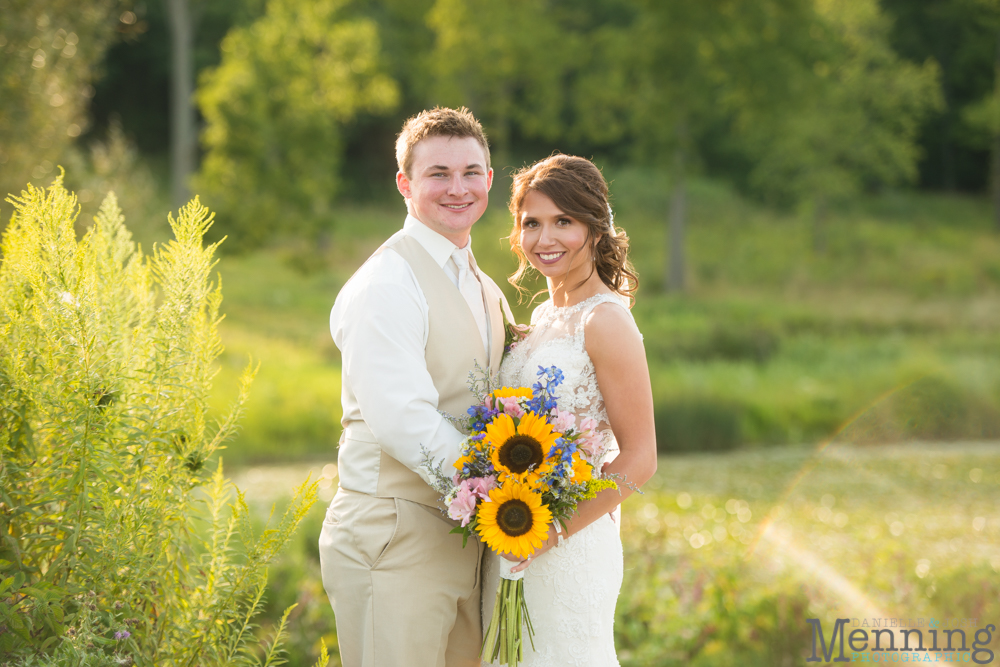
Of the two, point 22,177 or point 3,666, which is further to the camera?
point 22,177

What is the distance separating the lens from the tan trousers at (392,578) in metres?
2.71

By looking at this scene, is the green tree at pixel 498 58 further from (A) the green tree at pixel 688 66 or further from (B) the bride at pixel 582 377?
(B) the bride at pixel 582 377

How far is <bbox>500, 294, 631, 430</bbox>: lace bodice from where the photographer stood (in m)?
2.96

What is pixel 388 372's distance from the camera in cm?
261

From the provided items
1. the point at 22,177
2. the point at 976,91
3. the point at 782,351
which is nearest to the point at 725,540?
the point at 22,177

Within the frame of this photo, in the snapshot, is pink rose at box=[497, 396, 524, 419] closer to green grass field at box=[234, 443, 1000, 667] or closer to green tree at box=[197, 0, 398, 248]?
green grass field at box=[234, 443, 1000, 667]

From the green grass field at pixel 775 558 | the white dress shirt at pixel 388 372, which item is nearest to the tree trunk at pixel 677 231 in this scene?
the green grass field at pixel 775 558

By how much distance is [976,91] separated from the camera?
2992 cm

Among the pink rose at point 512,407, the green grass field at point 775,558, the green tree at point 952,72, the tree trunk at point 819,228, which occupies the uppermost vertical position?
the green tree at point 952,72

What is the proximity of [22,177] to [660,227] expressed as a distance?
2371 centimetres

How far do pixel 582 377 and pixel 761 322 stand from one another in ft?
50.7

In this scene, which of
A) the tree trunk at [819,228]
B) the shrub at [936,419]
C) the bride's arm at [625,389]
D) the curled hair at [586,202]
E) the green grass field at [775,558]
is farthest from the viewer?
the tree trunk at [819,228]

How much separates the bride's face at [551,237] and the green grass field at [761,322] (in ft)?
3.82

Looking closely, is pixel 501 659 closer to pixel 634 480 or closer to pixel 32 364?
pixel 634 480
